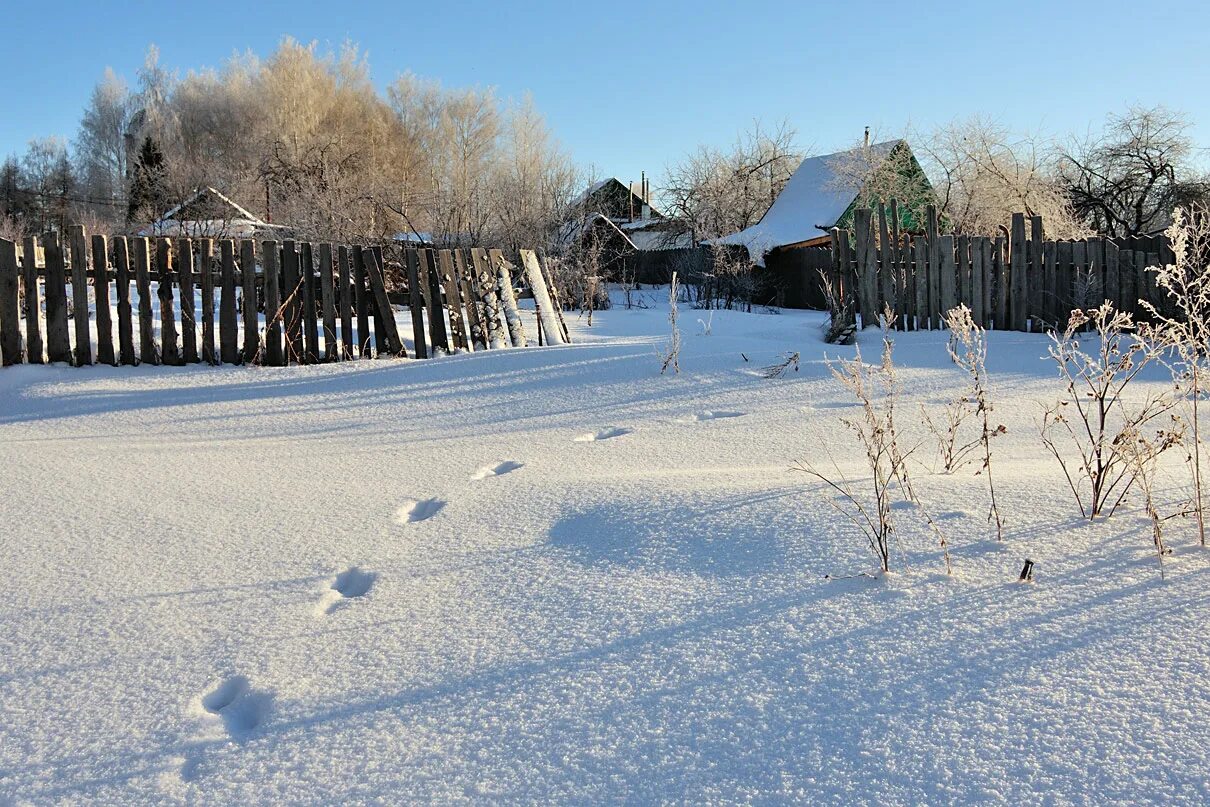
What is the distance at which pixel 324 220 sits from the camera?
2067cm

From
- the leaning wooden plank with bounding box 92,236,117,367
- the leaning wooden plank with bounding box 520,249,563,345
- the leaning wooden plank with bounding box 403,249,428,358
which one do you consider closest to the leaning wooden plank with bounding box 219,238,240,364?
the leaning wooden plank with bounding box 92,236,117,367

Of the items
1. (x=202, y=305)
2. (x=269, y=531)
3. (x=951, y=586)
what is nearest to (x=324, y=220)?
(x=202, y=305)

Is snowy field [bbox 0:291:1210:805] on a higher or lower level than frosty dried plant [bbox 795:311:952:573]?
lower

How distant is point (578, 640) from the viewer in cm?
227

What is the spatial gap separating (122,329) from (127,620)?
595 centimetres

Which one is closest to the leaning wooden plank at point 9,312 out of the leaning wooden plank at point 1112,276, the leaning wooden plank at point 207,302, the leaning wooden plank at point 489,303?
the leaning wooden plank at point 207,302

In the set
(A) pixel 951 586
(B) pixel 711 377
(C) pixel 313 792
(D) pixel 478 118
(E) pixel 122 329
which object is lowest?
(C) pixel 313 792

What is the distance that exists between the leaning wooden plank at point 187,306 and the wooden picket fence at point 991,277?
681 cm

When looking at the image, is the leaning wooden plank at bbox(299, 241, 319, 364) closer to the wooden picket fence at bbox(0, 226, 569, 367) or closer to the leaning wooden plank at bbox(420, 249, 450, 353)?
the wooden picket fence at bbox(0, 226, 569, 367)

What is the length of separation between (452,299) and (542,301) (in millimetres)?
1450

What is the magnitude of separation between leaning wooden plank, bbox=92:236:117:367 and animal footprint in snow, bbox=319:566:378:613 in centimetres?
592

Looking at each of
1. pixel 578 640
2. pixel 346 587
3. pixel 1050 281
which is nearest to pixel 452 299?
pixel 346 587

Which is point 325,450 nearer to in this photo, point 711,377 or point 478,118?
point 711,377

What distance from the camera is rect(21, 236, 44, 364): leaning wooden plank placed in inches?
287
